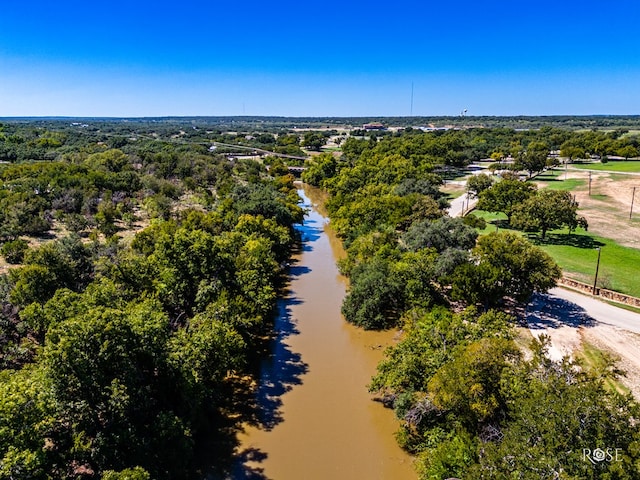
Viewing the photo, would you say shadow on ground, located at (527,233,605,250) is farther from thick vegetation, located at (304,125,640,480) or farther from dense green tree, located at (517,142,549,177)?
dense green tree, located at (517,142,549,177)

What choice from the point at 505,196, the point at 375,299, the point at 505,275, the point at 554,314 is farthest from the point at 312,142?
the point at 505,275

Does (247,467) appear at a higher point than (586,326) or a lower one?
lower

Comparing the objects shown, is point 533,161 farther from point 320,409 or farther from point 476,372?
point 476,372

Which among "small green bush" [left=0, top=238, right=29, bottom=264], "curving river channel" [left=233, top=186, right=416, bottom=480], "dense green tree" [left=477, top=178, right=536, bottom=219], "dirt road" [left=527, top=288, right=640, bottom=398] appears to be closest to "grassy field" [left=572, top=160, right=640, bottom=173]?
"dense green tree" [left=477, top=178, right=536, bottom=219]

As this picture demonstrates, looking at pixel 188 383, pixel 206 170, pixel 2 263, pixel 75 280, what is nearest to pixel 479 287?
pixel 188 383

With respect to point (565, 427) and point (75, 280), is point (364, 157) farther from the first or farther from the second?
point (565, 427)

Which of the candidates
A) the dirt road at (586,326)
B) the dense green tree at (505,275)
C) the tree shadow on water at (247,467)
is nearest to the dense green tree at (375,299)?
the dense green tree at (505,275)
